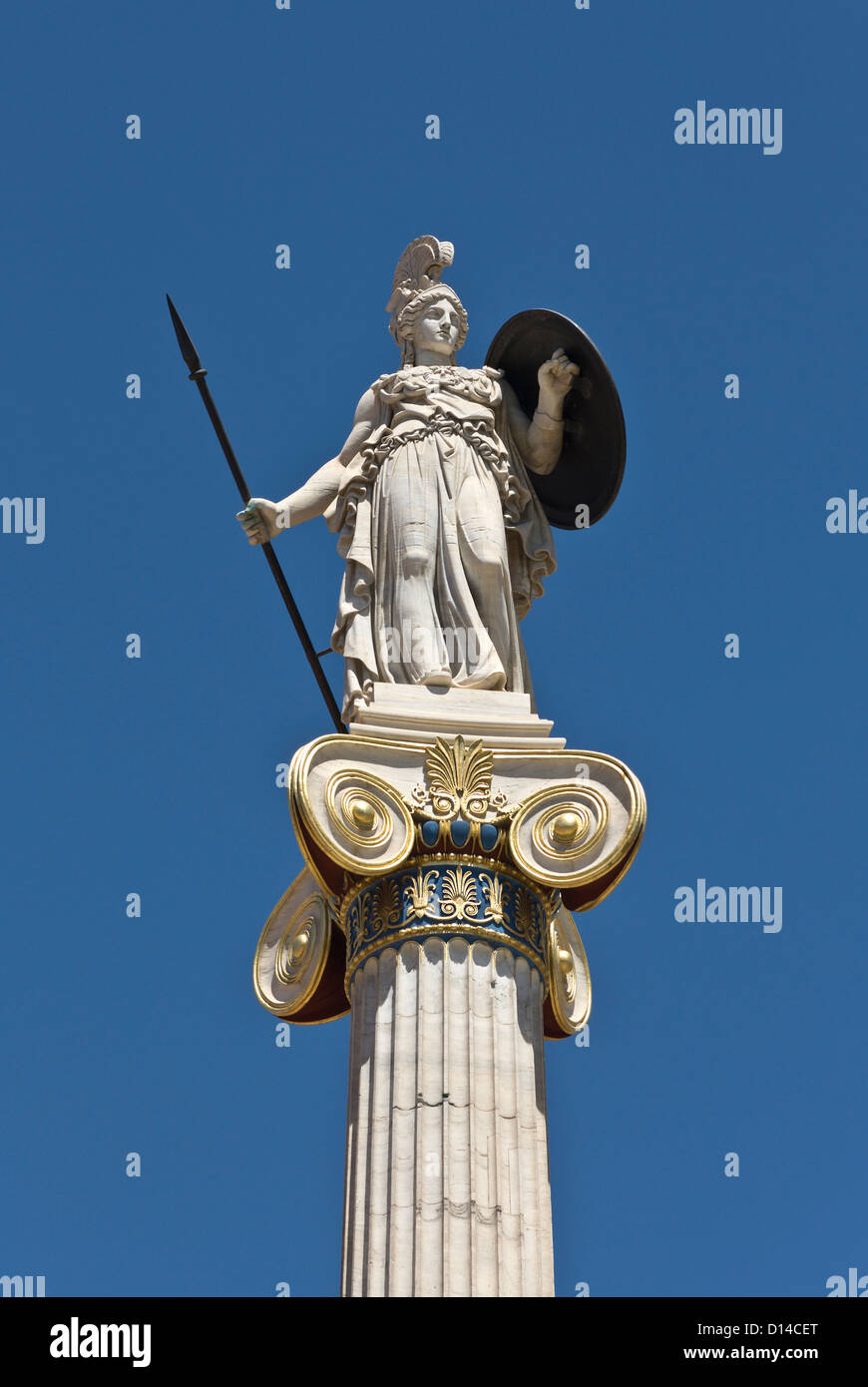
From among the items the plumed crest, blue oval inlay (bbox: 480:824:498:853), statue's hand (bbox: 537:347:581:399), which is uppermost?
the plumed crest

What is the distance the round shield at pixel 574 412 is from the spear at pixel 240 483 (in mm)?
2889

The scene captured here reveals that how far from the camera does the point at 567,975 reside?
23.3 metres

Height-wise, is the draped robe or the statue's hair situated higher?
the statue's hair

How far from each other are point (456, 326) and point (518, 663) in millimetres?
4248

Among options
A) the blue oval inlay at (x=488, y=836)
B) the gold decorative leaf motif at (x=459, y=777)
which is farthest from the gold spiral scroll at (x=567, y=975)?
the gold decorative leaf motif at (x=459, y=777)

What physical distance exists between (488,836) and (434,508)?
4.06m

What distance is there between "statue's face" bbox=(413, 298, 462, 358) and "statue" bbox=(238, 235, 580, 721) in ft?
0.05

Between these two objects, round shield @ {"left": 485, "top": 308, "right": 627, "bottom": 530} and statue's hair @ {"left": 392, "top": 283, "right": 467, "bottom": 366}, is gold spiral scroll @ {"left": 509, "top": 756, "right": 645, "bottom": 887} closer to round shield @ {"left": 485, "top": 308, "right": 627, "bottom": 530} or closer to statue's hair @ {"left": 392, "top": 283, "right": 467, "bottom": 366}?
round shield @ {"left": 485, "top": 308, "right": 627, "bottom": 530}

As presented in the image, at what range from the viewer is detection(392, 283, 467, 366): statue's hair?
26.1 m

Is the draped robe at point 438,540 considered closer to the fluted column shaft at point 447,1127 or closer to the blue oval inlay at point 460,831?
the blue oval inlay at point 460,831

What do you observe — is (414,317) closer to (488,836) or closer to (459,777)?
(459,777)

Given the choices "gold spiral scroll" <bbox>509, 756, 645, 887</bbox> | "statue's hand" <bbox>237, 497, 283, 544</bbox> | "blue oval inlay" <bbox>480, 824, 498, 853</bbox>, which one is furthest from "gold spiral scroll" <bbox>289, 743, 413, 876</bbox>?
"statue's hand" <bbox>237, 497, 283, 544</bbox>

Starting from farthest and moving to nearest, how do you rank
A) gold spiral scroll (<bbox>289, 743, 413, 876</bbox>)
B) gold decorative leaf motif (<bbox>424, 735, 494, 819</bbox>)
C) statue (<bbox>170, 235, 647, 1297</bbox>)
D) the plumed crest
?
the plumed crest
gold decorative leaf motif (<bbox>424, 735, 494, 819</bbox>)
gold spiral scroll (<bbox>289, 743, 413, 876</bbox>)
statue (<bbox>170, 235, 647, 1297</bbox>)

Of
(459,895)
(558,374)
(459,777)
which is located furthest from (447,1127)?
(558,374)
